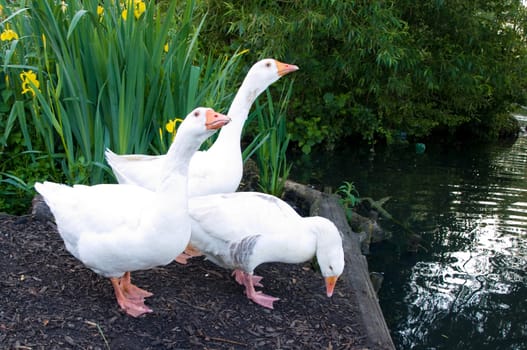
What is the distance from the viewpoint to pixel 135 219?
8.44 feet

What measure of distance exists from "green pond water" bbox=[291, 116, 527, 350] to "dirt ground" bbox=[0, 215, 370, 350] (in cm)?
154

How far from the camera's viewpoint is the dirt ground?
8.39 feet

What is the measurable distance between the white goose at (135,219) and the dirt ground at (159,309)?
0.16m

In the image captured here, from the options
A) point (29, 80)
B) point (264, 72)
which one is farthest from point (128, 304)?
point (264, 72)

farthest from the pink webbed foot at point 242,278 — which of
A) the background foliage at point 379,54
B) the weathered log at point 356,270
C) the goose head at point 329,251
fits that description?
the background foliage at point 379,54

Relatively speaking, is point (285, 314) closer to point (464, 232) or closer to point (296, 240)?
point (296, 240)

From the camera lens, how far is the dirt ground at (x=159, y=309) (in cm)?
256

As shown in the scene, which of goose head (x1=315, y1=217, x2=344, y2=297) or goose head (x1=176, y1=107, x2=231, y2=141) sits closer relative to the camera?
goose head (x1=176, y1=107, x2=231, y2=141)

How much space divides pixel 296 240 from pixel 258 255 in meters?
0.23

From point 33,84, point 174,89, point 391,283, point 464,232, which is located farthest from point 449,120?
point 33,84

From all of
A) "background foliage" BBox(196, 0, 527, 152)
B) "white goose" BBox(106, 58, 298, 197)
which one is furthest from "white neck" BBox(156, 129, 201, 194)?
"background foliage" BBox(196, 0, 527, 152)

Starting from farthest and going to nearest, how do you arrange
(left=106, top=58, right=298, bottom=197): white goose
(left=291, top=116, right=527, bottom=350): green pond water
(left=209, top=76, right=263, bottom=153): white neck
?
(left=291, top=116, right=527, bottom=350): green pond water < (left=209, top=76, right=263, bottom=153): white neck < (left=106, top=58, right=298, bottom=197): white goose

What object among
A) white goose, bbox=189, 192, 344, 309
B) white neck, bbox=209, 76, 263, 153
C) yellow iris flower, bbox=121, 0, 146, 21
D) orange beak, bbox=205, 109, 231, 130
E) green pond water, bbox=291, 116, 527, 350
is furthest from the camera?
green pond water, bbox=291, 116, 527, 350

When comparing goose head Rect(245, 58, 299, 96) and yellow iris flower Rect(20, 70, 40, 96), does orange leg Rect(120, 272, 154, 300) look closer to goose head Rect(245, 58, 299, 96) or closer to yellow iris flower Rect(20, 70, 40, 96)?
yellow iris flower Rect(20, 70, 40, 96)
